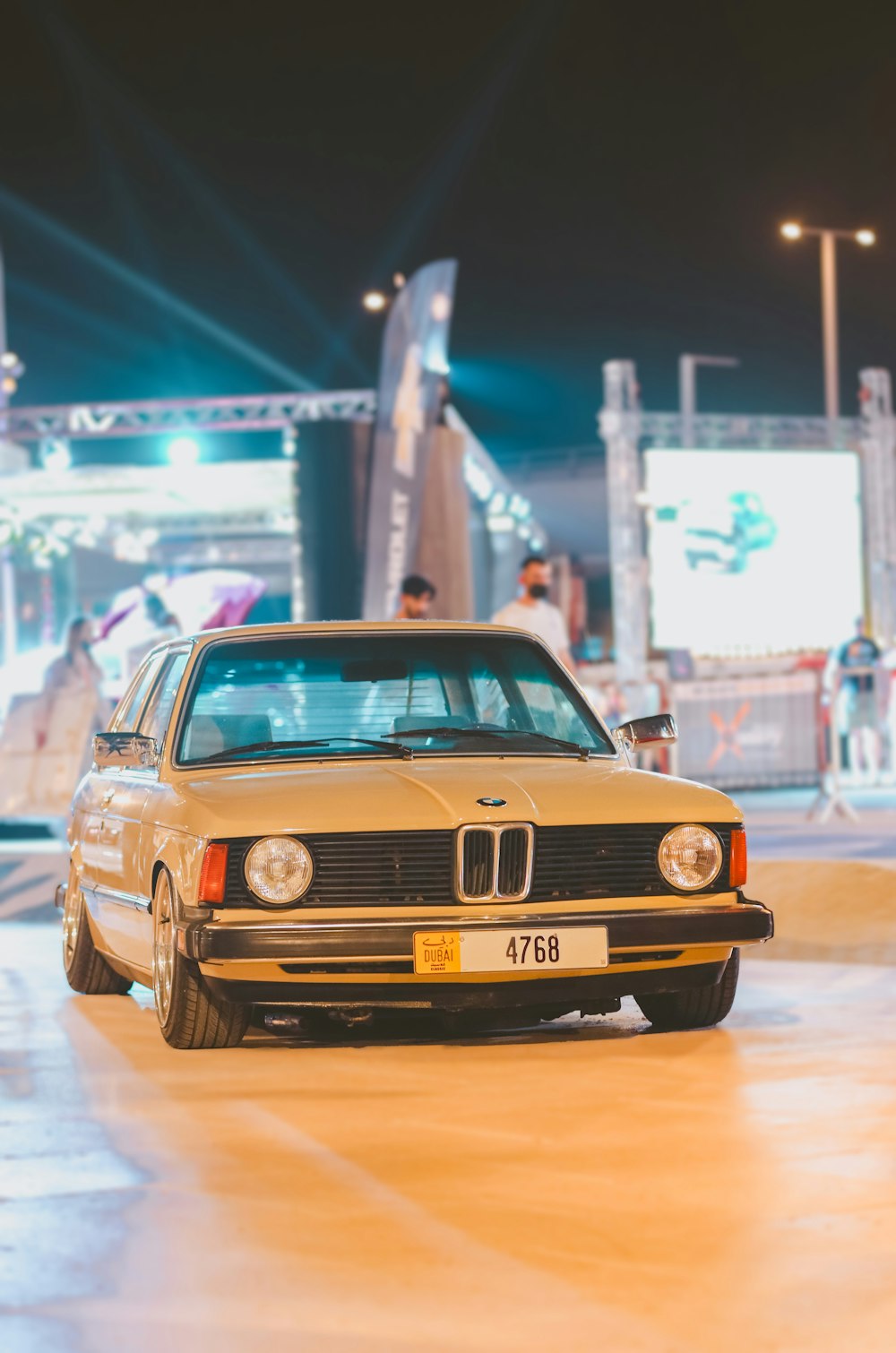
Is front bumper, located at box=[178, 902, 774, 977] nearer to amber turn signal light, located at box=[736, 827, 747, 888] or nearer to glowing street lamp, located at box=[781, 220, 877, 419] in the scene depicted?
amber turn signal light, located at box=[736, 827, 747, 888]

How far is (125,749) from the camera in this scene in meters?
7.30

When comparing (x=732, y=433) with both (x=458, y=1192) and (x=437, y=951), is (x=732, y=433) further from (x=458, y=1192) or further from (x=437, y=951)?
(x=458, y=1192)

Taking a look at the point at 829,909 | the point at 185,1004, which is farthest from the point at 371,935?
the point at 829,909

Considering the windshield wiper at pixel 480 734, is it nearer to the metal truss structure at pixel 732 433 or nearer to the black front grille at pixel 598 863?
the black front grille at pixel 598 863

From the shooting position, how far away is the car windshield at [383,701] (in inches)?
280

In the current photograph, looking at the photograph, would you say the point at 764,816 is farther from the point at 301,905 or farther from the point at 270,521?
the point at 270,521

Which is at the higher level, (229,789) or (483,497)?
(483,497)

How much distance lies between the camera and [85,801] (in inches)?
336

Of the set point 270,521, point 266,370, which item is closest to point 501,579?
point 270,521

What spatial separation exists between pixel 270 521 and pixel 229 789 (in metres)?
35.9

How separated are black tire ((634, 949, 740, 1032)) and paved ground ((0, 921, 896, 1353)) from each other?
14cm

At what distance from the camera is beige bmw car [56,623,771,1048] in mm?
6102

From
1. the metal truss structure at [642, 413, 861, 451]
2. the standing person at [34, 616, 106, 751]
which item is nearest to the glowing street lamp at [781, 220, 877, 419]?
the metal truss structure at [642, 413, 861, 451]

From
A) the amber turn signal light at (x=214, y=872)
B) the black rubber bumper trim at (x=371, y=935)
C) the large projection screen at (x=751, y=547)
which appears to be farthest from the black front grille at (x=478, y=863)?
the large projection screen at (x=751, y=547)
